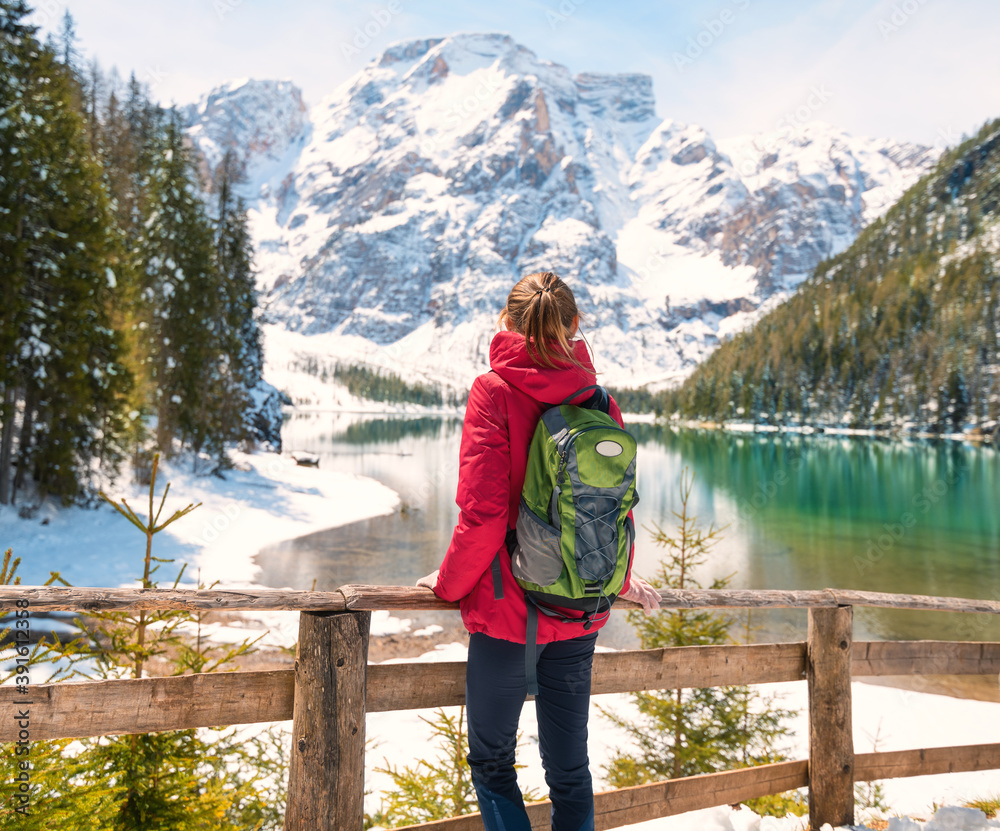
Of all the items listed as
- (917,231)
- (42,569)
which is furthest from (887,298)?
(42,569)

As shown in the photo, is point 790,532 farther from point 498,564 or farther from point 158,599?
point 158,599

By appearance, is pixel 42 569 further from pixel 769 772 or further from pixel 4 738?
pixel 769 772

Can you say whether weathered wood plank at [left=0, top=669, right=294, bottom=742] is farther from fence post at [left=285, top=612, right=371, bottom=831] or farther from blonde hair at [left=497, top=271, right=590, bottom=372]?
blonde hair at [left=497, top=271, right=590, bottom=372]

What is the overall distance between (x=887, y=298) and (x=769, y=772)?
119092mm

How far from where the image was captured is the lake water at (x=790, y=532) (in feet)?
47.2

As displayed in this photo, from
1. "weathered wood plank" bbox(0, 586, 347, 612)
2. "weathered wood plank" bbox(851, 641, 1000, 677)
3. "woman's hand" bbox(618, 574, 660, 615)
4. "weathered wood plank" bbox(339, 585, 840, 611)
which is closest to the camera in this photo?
"weathered wood plank" bbox(0, 586, 347, 612)

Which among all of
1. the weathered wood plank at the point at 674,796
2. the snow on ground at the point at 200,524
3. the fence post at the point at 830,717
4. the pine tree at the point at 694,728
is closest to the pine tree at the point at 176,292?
the snow on ground at the point at 200,524

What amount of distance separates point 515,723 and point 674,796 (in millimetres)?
1443

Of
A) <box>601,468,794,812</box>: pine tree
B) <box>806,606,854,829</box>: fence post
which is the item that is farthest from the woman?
<box>601,468,794,812</box>: pine tree

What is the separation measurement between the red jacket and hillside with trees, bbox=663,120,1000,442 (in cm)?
8998

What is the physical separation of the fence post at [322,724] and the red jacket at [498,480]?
0.46 metres

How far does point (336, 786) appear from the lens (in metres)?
2.19

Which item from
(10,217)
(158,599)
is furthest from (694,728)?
(10,217)

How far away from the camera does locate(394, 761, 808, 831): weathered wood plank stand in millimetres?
2646
